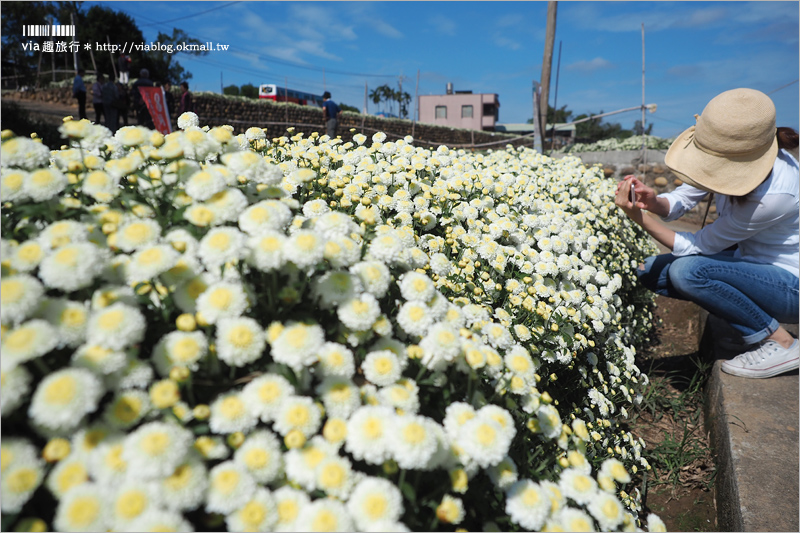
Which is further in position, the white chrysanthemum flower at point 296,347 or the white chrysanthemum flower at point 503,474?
the white chrysanthemum flower at point 503,474

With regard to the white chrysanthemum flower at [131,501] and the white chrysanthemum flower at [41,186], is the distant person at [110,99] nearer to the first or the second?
the white chrysanthemum flower at [41,186]

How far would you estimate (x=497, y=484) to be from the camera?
1063 millimetres

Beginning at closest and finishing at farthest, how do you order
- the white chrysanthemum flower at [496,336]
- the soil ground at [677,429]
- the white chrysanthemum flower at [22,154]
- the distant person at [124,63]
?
the white chrysanthemum flower at [22,154]
the white chrysanthemum flower at [496,336]
the soil ground at [677,429]
the distant person at [124,63]

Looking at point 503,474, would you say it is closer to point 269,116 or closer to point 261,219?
point 261,219

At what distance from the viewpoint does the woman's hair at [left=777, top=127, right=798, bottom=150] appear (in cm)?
244

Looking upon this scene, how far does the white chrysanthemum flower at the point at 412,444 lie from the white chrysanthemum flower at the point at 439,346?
208 millimetres

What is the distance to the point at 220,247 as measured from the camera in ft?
3.33

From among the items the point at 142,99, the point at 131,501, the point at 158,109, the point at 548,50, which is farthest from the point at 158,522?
the point at 548,50

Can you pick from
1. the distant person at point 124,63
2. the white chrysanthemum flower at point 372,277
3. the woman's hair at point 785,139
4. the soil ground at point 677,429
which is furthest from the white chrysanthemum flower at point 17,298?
the distant person at point 124,63

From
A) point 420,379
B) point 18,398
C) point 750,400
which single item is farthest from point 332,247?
point 750,400

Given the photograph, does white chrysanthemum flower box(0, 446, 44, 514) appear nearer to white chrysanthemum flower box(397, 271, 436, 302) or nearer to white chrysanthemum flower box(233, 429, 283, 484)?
white chrysanthemum flower box(233, 429, 283, 484)

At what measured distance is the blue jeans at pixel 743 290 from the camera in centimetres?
256

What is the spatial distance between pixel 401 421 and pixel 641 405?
2.64 meters

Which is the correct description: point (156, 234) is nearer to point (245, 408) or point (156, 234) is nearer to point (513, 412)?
point (245, 408)
